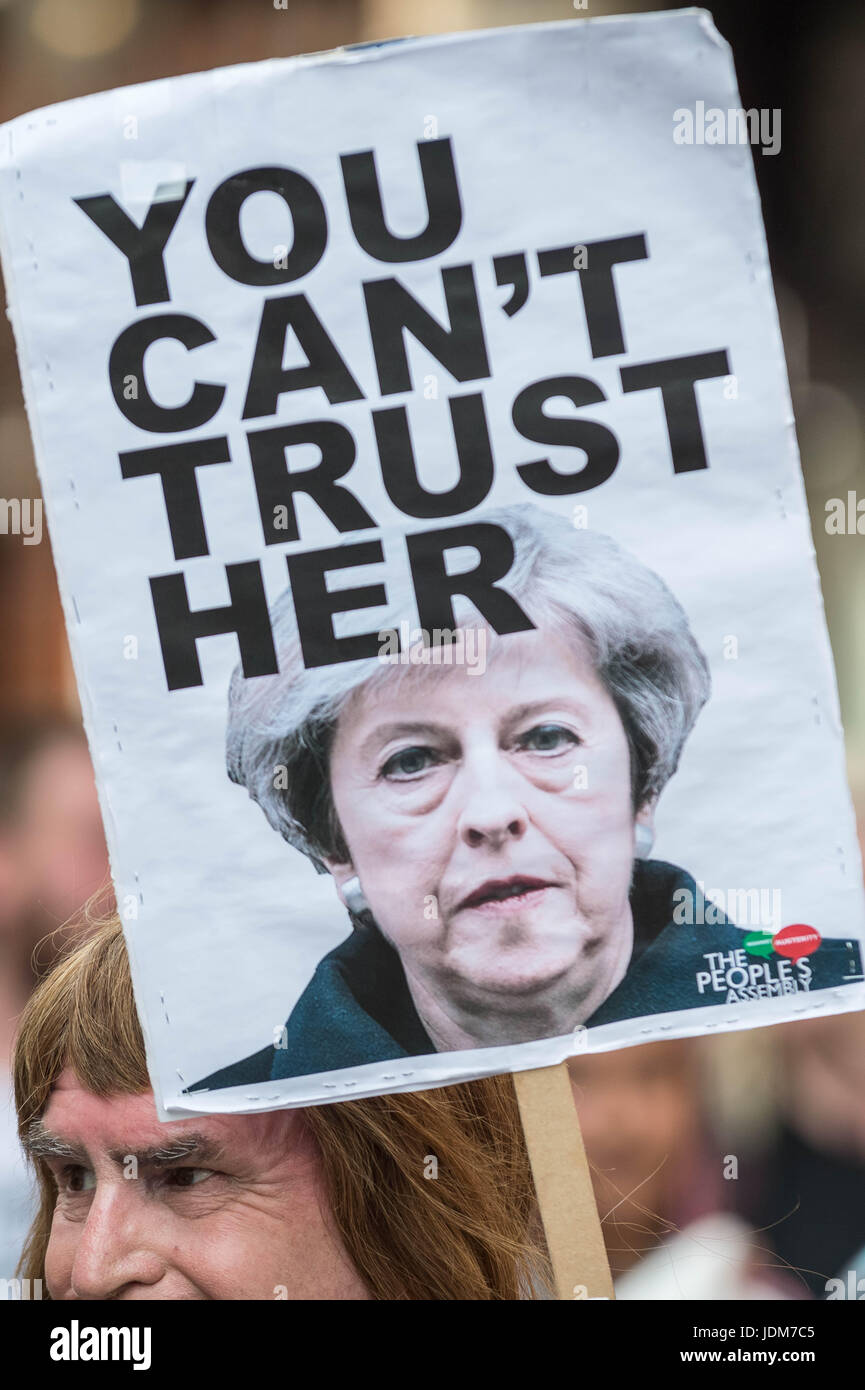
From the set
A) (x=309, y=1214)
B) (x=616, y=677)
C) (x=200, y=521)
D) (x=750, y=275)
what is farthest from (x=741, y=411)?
(x=309, y=1214)

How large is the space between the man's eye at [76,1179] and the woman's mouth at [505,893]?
63 centimetres

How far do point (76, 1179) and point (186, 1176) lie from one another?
15 centimetres

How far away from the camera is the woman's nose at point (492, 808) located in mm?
1467

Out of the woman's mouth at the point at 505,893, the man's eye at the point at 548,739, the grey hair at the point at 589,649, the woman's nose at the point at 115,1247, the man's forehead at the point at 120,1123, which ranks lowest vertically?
the woman's nose at the point at 115,1247

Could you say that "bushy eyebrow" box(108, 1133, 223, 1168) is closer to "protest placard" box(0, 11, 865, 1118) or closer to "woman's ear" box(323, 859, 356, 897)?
"protest placard" box(0, 11, 865, 1118)

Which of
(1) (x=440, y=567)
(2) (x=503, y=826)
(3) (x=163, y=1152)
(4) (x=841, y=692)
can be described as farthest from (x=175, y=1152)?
(4) (x=841, y=692)

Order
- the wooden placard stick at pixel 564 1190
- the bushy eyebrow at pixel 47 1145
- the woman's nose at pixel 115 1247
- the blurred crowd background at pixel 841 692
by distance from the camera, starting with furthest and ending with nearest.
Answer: the blurred crowd background at pixel 841 692
the bushy eyebrow at pixel 47 1145
the woman's nose at pixel 115 1247
the wooden placard stick at pixel 564 1190

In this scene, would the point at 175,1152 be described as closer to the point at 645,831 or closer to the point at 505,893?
the point at 505,893

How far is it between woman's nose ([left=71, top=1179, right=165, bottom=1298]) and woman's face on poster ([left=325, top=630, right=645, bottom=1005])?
0.48 meters

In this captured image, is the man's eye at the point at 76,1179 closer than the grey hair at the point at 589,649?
No

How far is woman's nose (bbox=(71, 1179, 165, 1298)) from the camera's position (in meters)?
1.63

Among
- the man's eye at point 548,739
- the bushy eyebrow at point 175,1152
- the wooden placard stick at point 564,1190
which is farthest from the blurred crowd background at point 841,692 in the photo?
the man's eye at point 548,739

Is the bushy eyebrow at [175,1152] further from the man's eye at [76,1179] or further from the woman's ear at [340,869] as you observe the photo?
the woman's ear at [340,869]

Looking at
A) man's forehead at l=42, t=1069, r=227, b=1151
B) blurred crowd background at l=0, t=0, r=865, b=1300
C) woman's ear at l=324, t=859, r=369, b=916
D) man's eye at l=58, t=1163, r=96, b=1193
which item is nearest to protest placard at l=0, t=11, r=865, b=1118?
woman's ear at l=324, t=859, r=369, b=916
